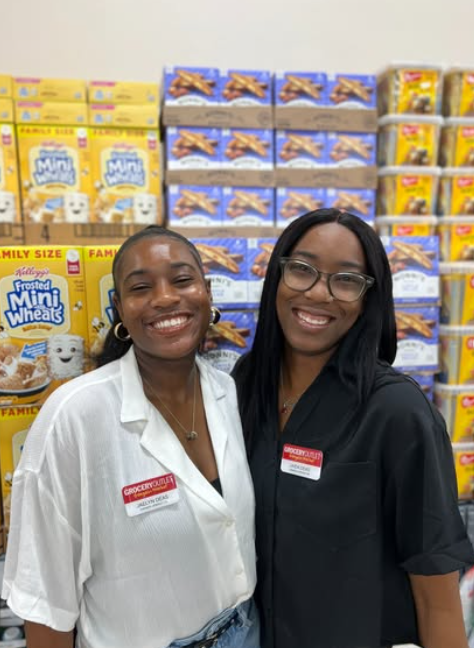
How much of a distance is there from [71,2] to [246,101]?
1.25m

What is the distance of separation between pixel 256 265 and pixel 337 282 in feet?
2.53

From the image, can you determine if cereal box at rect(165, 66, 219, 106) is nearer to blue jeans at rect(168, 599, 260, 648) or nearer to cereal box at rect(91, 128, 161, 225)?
cereal box at rect(91, 128, 161, 225)

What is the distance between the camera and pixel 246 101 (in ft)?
7.26

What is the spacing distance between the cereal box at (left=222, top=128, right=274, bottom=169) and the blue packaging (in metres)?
0.33

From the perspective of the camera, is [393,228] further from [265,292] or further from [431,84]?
[265,292]

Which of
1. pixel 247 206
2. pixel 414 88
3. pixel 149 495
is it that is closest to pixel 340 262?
pixel 149 495

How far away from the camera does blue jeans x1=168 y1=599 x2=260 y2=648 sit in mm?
1008

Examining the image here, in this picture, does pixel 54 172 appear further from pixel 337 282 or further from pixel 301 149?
pixel 337 282

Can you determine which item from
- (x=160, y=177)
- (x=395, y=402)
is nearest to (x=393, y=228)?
(x=160, y=177)

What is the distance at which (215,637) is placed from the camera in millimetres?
1034

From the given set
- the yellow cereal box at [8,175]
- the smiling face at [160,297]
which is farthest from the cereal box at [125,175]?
the smiling face at [160,297]

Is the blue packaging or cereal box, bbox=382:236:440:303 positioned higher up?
the blue packaging

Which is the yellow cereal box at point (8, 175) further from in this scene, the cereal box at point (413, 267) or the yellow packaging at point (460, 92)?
the yellow packaging at point (460, 92)

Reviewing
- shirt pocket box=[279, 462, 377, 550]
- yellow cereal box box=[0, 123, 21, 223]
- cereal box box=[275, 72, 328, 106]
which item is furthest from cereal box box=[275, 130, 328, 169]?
shirt pocket box=[279, 462, 377, 550]
